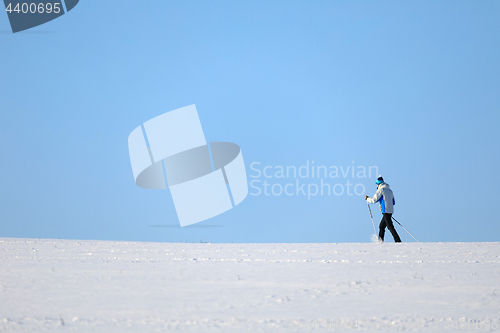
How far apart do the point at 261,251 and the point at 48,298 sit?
17.3 feet

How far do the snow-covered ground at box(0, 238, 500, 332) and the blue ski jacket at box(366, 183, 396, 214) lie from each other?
4886mm

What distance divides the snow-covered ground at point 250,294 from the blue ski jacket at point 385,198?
4886mm

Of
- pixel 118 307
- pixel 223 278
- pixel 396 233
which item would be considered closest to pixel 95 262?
pixel 223 278

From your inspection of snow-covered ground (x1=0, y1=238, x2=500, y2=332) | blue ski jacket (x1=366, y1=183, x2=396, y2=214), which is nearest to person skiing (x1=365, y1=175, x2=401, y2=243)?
blue ski jacket (x1=366, y1=183, x2=396, y2=214)

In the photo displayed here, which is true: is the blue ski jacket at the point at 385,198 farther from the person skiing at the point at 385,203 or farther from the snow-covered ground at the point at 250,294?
the snow-covered ground at the point at 250,294

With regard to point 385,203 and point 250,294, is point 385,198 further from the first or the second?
point 250,294

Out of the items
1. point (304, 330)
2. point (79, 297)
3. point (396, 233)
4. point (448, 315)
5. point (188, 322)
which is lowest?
point (396, 233)

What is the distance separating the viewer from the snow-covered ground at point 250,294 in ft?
12.6

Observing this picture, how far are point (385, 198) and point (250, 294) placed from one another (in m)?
9.25

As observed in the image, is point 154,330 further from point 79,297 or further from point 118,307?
point 79,297

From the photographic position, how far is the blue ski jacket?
13149mm

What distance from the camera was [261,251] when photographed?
9.42 m

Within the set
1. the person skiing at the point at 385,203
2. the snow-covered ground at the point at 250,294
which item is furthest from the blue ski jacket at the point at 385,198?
the snow-covered ground at the point at 250,294

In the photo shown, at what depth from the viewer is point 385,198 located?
13242mm
